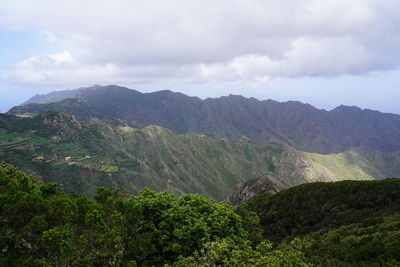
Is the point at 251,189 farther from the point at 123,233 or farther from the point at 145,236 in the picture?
the point at 123,233

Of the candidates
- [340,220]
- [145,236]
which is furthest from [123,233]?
[340,220]

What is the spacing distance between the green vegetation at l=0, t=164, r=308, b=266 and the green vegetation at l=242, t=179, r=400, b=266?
12662 mm

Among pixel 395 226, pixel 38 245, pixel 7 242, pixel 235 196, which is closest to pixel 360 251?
pixel 395 226

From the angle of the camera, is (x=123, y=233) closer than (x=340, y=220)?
Yes

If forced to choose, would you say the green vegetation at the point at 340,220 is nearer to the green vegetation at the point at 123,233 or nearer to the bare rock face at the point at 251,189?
the green vegetation at the point at 123,233

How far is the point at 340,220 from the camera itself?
63.7 metres

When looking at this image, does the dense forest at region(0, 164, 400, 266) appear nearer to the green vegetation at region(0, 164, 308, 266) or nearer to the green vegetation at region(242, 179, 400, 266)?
the green vegetation at region(0, 164, 308, 266)

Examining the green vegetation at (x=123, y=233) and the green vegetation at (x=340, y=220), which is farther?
the green vegetation at (x=340, y=220)

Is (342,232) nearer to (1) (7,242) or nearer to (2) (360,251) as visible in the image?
(2) (360,251)

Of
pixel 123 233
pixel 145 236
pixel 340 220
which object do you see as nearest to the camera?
pixel 123 233

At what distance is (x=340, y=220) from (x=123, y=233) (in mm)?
52932

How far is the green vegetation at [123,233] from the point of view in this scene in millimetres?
24438

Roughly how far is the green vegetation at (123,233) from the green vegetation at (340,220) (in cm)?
1266

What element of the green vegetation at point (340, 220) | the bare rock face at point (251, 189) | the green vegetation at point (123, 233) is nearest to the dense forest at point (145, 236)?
the green vegetation at point (123, 233)
